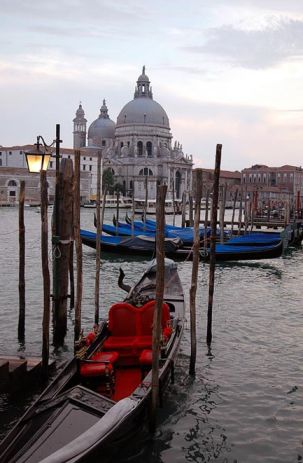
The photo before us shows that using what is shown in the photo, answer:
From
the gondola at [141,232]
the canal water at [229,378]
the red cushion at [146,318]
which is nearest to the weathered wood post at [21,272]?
the canal water at [229,378]

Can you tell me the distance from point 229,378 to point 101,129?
71.5m

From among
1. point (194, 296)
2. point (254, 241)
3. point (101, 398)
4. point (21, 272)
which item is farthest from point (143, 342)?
point (254, 241)

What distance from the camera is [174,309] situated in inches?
271

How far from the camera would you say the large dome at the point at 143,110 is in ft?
220

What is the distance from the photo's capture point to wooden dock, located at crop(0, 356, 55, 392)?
191 inches

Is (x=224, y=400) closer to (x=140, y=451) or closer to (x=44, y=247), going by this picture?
(x=140, y=451)

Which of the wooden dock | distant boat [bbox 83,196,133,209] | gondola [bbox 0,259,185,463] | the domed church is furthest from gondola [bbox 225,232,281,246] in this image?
the domed church

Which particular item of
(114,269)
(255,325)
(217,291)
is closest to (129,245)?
(114,269)

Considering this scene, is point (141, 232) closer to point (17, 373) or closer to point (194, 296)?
point (194, 296)

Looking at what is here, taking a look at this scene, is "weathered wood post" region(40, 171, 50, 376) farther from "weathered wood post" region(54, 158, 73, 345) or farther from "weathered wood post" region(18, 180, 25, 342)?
"weathered wood post" region(18, 180, 25, 342)

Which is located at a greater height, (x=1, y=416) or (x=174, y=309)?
(x=174, y=309)

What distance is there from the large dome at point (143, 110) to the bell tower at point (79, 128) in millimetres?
10871

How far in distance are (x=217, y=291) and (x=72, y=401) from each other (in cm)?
721

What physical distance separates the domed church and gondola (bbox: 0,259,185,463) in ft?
192
